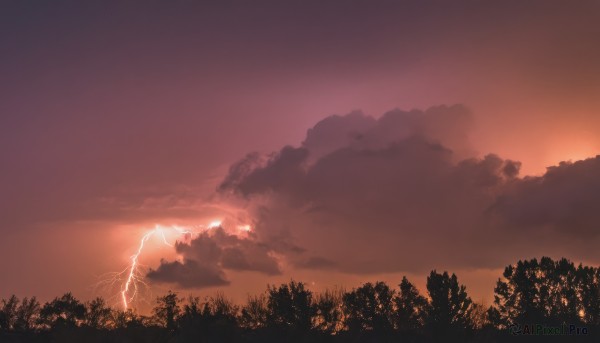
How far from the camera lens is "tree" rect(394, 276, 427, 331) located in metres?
91.6

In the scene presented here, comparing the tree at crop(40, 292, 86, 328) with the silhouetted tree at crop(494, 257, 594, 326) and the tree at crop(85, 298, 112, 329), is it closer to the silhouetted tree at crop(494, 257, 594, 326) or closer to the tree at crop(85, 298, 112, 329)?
the tree at crop(85, 298, 112, 329)

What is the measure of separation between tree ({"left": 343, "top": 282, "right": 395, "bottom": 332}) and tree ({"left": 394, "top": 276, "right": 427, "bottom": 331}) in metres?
1.35

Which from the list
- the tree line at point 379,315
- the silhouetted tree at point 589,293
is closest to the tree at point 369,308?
the tree line at point 379,315

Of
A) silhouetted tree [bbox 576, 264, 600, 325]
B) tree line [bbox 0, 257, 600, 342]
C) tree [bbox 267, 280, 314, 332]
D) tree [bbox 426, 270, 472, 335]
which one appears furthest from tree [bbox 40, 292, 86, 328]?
silhouetted tree [bbox 576, 264, 600, 325]

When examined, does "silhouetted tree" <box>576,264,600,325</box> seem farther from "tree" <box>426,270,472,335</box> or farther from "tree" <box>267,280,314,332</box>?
"tree" <box>267,280,314,332</box>

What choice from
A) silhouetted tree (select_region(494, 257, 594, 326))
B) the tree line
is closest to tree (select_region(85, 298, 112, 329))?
the tree line

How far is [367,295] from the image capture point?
96.2 meters

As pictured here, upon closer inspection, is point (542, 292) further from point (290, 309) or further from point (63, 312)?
point (63, 312)

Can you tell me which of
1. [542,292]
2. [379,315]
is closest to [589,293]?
[542,292]

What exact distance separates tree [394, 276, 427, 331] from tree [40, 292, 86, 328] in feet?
160

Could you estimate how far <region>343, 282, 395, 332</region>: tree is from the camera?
300 feet

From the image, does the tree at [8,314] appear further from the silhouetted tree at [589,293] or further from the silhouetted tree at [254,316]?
the silhouetted tree at [589,293]

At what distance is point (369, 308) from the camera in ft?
309

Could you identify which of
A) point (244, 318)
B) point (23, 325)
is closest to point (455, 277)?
point (244, 318)
